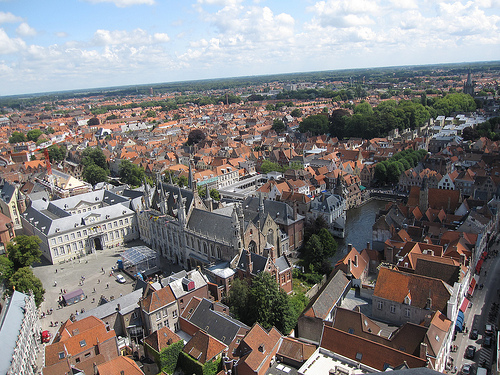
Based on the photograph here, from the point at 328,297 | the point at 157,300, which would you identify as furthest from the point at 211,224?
the point at 328,297

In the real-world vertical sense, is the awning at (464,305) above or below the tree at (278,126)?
below

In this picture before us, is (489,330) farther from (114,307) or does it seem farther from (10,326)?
(10,326)

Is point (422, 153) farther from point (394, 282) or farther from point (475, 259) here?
point (394, 282)

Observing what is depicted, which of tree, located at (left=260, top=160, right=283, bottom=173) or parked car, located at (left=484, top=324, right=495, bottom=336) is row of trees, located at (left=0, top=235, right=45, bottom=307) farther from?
tree, located at (left=260, top=160, right=283, bottom=173)

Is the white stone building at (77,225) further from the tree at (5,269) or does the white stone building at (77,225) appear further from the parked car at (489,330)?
the parked car at (489,330)

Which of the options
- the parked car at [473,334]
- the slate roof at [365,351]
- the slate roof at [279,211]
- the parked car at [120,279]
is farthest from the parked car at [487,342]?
the parked car at [120,279]

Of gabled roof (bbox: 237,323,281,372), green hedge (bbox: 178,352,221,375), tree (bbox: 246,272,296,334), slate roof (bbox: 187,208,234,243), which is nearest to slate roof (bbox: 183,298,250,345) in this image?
gabled roof (bbox: 237,323,281,372)

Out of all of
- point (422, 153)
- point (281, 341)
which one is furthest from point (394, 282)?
point (422, 153)
